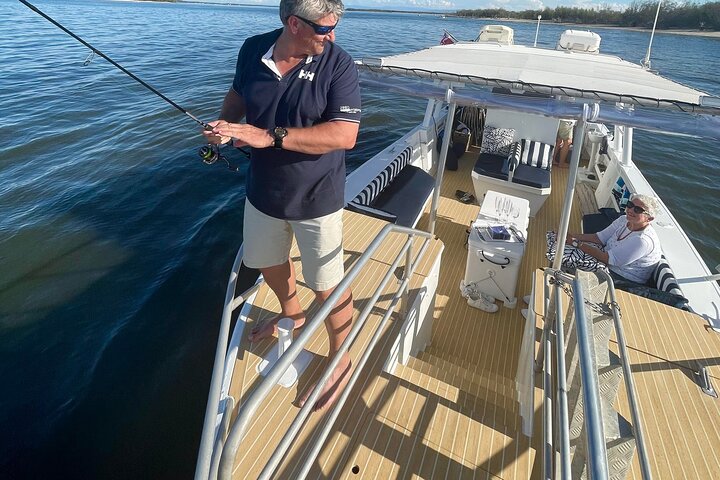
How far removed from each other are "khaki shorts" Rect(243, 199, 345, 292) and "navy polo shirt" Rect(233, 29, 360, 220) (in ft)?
0.26

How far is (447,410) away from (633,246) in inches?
102

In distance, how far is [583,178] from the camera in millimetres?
6766

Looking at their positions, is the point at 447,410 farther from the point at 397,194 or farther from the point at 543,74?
→ the point at 397,194

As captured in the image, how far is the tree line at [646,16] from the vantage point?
4406 centimetres

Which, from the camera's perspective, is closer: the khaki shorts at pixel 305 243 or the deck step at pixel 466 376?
the khaki shorts at pixel 305 243

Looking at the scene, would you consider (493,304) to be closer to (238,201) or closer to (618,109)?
(618,109)

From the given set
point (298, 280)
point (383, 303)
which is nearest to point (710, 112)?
point (383, 303)

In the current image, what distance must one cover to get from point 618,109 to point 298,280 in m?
2.82

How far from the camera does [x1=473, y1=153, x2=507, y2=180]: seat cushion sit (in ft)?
17.9

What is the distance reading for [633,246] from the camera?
3469 mm

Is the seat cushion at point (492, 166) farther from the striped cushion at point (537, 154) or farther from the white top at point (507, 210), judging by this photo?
the white top at point (507, 210)

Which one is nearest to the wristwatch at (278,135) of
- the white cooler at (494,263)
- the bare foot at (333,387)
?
the bare foot at (333,387)

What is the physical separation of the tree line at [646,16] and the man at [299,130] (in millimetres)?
46801

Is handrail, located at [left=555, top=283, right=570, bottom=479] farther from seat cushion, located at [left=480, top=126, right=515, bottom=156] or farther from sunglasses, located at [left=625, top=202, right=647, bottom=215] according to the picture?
seat cushion, located at [left=480, top=126, right=515, bottom=156]
